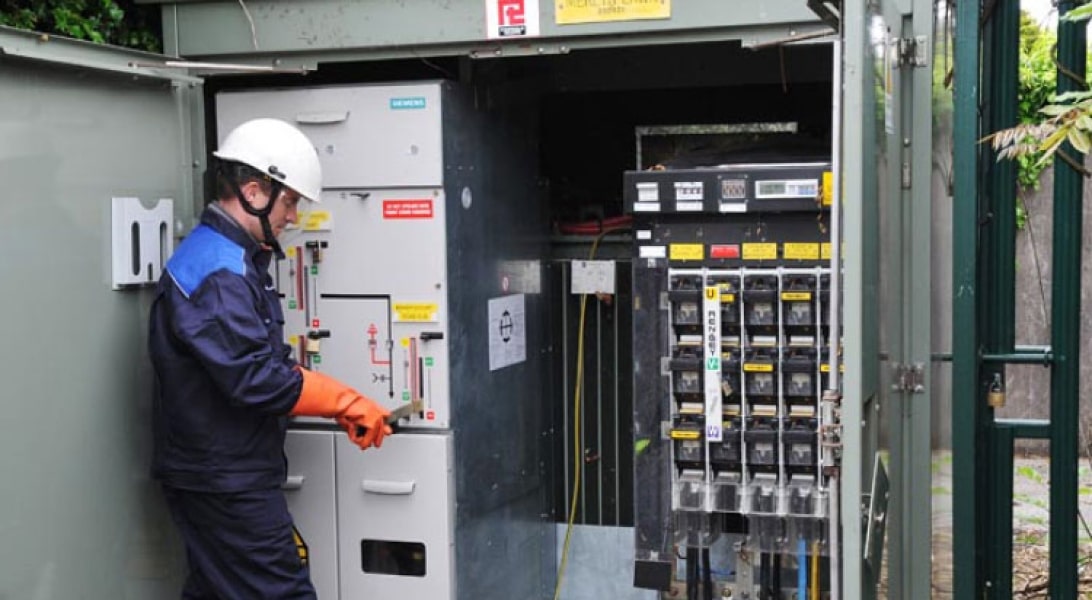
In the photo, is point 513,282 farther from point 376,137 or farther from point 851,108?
point 851,108

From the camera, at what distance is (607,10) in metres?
3.59

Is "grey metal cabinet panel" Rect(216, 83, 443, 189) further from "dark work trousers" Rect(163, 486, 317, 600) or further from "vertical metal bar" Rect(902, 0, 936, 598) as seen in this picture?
"vertical metal bar" Rect(902, 0, 936, 598)

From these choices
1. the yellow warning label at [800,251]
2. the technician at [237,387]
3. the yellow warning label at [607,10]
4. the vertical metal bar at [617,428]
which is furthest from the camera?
the vertical metal bar at [617,428]

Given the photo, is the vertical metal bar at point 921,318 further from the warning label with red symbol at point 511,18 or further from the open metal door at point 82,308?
the open metal door at point 82,308

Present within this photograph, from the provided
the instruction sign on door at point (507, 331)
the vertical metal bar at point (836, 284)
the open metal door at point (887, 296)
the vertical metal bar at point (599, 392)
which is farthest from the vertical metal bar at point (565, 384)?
the vertical metal bar at point (836, 284)

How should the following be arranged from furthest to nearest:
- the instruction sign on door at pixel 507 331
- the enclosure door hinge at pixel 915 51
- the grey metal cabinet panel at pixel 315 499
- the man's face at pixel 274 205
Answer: the instruction sign on door at pixel 507 331, the grey metal cabinet panel at pixel 315 499, the man's face at pixel 274 205, the enclosure door hinge at pixel 915 51

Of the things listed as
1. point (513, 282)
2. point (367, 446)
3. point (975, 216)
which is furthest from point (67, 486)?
point (975, 216)

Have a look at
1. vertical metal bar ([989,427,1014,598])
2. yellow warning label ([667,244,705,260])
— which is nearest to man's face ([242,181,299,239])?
yellow warning label ([667,244,705,260])

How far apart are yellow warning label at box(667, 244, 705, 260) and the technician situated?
1045 mm

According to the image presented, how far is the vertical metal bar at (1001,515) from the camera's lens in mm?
3758

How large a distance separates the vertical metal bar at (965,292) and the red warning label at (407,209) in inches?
61.7

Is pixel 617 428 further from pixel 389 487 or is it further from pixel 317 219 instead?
pixel 317 219

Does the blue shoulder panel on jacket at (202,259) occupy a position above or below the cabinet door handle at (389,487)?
above

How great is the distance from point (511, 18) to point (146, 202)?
119cm
